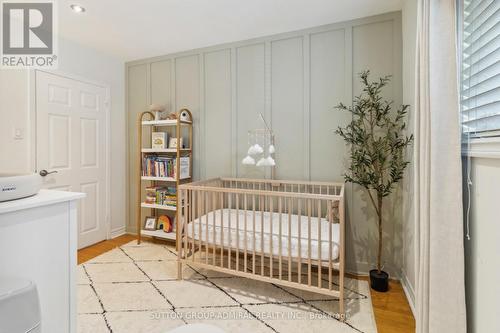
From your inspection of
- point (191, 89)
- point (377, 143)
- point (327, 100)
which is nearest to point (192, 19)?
point (191, 89)

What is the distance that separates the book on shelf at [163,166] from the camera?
3.17 m

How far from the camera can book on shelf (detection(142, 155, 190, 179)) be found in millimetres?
3172

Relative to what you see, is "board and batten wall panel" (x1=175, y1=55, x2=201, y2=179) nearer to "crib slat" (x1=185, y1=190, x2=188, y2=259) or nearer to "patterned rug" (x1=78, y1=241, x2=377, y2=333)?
"crib slat" (x1=185, y1=190, x2=188, y2=259)

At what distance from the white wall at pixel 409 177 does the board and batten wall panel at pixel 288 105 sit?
0.92 metres

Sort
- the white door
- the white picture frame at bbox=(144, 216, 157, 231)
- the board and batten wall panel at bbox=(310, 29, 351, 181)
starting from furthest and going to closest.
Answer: the white picture frame at bbox=(144, 216, 157, 231), the white door, the board and batten wall panel at bbox=(310, 29, 351, 181)

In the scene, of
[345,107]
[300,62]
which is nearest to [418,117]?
[345,107]

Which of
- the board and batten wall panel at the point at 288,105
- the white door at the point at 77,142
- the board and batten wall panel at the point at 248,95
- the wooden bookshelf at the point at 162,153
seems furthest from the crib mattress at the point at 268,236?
the white door at the point at 77,142

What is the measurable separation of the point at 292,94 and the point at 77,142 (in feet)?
8.28

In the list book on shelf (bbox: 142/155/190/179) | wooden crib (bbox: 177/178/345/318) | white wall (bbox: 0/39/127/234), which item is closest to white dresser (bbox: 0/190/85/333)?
wooden crib (bbox: 177/178/345/318)

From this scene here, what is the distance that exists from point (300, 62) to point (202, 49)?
1217mm

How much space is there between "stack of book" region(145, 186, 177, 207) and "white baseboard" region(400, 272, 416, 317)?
2396 mm

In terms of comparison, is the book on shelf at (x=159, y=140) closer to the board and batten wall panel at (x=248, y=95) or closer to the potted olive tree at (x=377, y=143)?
the board and batten wall panel at (x=248, y=95)

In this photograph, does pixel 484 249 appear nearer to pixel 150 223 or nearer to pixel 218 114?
pixel 218 114

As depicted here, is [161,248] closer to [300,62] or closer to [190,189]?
[190,189]
